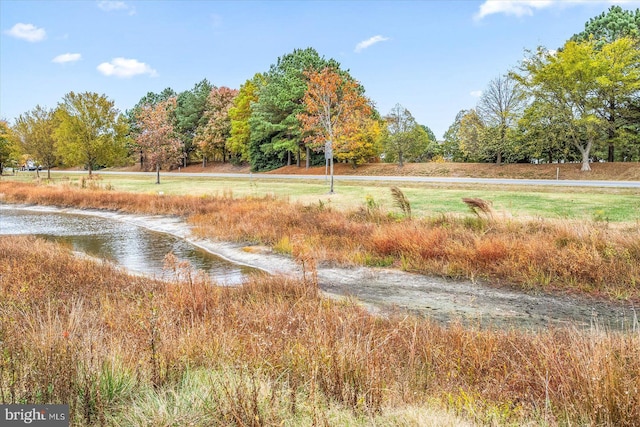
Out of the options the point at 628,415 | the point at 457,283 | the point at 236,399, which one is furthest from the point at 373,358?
the point at 457,283

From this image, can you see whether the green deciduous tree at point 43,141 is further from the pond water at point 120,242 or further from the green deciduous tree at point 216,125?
the pond water at point 120,242

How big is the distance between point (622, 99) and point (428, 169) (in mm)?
15878

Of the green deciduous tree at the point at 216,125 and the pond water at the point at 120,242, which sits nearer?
the pond water at the point at 120,242

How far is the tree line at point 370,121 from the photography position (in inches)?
1308

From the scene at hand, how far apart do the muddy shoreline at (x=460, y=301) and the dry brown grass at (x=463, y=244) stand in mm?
492

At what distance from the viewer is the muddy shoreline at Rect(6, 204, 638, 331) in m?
7.51

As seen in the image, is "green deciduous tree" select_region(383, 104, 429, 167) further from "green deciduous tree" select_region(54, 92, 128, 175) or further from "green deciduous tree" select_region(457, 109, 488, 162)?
"green deciduous tree" select_region(54, 92, 128, 175)

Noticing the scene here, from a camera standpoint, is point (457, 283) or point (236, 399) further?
point (457, 283)

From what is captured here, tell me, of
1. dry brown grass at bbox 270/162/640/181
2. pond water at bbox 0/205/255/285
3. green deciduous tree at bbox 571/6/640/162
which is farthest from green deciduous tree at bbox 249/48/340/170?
pond water at bbox 0/205/255/285

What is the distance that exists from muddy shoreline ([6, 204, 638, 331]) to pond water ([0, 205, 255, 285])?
1342 millimetres

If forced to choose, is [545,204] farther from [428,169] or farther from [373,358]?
[428,169]

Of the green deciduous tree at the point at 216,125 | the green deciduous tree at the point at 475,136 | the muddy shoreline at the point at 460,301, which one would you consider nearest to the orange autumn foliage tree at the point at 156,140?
the green deciduous tree at the point at 216,125

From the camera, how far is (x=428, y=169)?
1588 inches

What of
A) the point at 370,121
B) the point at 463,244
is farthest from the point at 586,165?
the point at 463,244
